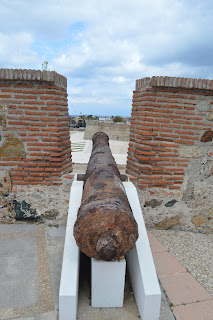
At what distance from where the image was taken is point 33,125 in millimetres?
3658

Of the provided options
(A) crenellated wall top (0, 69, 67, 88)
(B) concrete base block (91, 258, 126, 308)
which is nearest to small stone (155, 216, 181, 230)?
(B) concrete base block (91, 258, 126, 308)

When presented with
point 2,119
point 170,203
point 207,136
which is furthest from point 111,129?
point 2,119

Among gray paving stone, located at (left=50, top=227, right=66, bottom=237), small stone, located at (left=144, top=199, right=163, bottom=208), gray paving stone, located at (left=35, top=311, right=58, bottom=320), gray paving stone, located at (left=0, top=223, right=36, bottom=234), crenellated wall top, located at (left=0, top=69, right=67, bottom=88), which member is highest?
crenellated wall top, located at (left=0, top=69, right=67, bottom=88)

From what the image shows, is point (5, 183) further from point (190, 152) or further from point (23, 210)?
point (190, 152)

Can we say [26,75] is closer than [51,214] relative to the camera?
Yes

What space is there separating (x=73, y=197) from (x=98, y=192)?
2.92 ft

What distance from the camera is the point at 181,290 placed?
102 inches

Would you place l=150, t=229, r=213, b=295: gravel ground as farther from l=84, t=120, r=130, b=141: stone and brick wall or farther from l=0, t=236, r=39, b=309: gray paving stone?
l=84, t=120, r=130, b=141: stone and brick wall

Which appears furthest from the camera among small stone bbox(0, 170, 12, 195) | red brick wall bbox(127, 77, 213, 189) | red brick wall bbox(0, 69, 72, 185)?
small stone bbox(0, 170, 12, 195)

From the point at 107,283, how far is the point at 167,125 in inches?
97.1

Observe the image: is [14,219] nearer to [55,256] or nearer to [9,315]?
[55,256]

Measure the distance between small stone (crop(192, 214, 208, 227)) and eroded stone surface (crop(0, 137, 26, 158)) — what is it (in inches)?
120

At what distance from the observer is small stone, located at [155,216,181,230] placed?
13.5ft

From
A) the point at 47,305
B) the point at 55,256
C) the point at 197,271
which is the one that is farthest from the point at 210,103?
the point at 47,305
